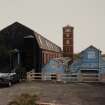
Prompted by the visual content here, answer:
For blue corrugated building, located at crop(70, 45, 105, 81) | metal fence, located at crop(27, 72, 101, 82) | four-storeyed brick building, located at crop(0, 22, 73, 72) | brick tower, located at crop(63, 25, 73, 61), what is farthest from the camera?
brick tower, located at crop(63, 25, 73, 61)

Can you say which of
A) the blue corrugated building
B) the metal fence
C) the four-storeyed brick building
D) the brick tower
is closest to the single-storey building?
the four-storeyed brick building

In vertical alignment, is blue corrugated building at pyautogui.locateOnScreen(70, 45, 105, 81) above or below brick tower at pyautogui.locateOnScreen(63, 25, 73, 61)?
below

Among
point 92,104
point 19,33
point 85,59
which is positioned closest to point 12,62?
point 19,33

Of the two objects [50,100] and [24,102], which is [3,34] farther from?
[24,102]

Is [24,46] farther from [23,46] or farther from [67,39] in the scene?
[67,39]

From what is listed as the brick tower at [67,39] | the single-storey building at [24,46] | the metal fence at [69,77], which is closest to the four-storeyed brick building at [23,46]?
the single-storey building at [24,46]

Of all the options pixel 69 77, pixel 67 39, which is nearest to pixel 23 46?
pixel 69 77

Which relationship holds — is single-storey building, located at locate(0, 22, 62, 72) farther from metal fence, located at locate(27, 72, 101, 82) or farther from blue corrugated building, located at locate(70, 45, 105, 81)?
metal fence, located at locate(27, 72, 101, 82)

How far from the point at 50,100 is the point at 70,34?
44186 mm

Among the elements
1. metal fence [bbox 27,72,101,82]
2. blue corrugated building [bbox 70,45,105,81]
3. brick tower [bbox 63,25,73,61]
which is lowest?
metal fence [bbox 27,72,101,82]

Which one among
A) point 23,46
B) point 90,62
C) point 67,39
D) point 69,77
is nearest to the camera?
point 69,77

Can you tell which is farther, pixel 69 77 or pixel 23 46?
pixel 23 46

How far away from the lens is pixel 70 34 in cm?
6362

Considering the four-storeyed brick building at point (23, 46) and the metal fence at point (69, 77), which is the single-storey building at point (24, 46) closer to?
the four-storeyed brick building at point (23, 46)
